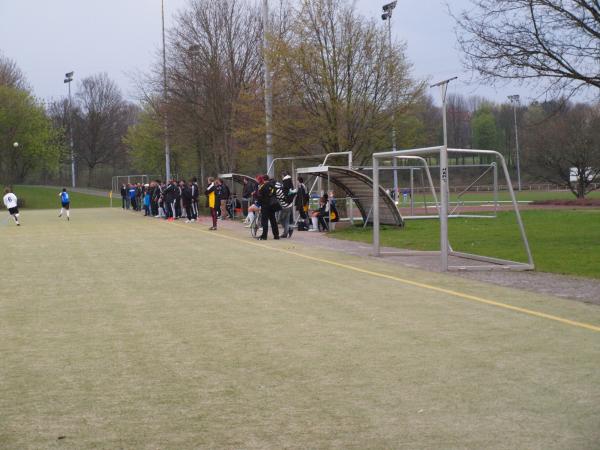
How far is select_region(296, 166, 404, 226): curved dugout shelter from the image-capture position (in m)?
24.7

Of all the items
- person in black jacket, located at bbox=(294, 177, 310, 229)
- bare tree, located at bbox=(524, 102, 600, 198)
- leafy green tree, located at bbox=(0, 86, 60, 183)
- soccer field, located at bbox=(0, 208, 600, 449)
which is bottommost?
soccer field, located at bbox=(0, 208, 600, 449)

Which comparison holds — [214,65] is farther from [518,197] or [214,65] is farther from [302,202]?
[518,197]

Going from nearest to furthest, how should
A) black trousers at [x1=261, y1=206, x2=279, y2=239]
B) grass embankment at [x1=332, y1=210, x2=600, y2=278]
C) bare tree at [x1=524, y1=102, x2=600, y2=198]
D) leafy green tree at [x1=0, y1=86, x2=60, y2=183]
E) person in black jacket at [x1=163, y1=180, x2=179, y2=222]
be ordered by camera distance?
grass embankment at [x1=332, y1=210, x2=600, y2=278], black trousers at [x1=261, y1=206, x2=279, y2=239], person in black jacket at [x1=163, y1=180, x2=179, y2=222], bare tree at [x1=524, y1=102, x2=600, y2=198], leafy green tree at [x1=0, y1=86, x2=60, y2=183]

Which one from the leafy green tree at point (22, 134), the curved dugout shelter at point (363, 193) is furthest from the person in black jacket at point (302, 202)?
the leafy green tree at point (22, 134)

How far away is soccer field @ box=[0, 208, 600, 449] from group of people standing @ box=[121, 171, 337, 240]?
8897 mm

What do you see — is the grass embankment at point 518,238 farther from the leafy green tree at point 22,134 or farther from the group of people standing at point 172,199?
the leafy green tree at point 22,134

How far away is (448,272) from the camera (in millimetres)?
13438

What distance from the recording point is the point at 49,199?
68.2 meters

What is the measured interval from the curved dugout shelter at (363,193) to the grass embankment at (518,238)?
503mm

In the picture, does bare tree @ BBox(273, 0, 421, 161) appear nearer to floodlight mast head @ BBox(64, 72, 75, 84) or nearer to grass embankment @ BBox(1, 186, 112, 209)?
grass embankment @ BBox(1, 186, 112, 209)

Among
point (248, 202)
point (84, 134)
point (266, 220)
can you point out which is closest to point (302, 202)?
point (266, 220)

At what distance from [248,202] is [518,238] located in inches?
616

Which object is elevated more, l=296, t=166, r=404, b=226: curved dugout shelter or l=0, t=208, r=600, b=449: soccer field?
l=296, t=166, r=404, b=226: curved dugout shelter

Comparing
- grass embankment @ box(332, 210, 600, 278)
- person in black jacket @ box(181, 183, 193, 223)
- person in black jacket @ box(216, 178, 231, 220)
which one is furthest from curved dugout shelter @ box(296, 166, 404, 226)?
person in black jacket @ box(181, 183, 193, 223)
